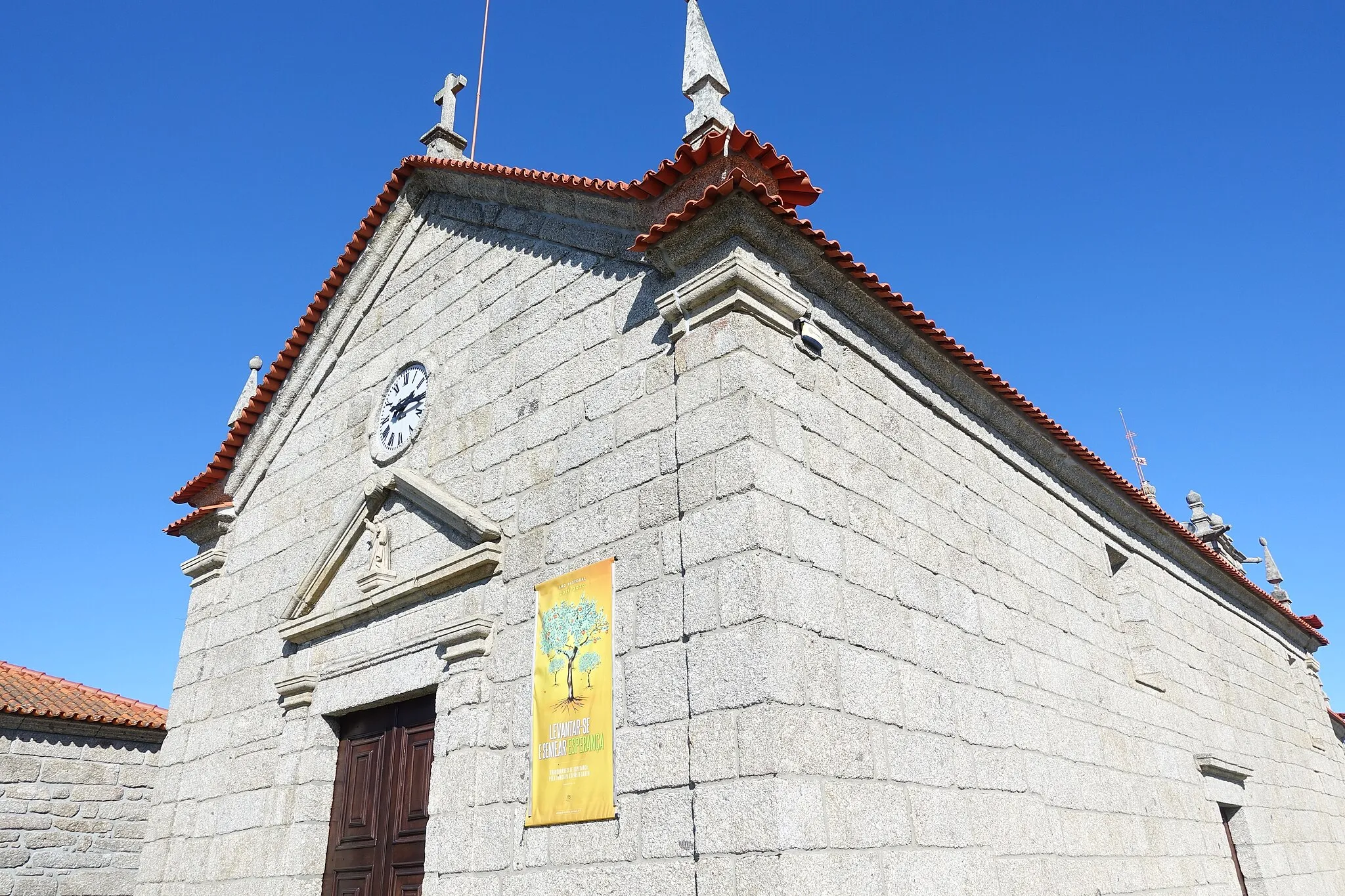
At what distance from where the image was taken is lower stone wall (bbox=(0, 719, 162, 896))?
9.19m

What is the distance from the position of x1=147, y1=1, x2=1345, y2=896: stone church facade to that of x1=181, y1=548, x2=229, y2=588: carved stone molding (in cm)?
5

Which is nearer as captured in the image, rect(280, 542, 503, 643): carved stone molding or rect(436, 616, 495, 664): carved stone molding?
rect(436, 616, 495, 664): carved stone molding

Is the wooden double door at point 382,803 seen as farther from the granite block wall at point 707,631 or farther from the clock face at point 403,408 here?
the clock face at point 403,408

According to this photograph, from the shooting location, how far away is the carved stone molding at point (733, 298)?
4.48 meters

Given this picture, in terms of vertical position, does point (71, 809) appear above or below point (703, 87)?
below

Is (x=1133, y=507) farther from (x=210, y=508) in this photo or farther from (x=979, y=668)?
(x=210, y=508)

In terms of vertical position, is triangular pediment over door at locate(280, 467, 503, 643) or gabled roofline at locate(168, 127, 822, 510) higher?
gabled roofline at locate(168, 127, 822, 510)

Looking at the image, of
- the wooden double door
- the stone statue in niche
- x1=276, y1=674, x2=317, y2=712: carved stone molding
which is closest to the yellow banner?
the wooden double door

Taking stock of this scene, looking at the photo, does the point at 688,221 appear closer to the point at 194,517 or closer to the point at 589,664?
the point at 589,664

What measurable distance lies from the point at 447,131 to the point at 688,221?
3.99m

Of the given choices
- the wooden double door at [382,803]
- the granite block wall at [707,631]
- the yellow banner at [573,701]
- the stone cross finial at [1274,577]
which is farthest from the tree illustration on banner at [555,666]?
the stone cross finial at [1274,577]

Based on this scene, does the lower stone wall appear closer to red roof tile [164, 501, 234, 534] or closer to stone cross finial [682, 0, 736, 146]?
red roof tile [164, 501, 234, 534]

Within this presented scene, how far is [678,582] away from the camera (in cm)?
420

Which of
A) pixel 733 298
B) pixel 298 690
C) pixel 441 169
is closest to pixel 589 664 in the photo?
pixel 733 298
